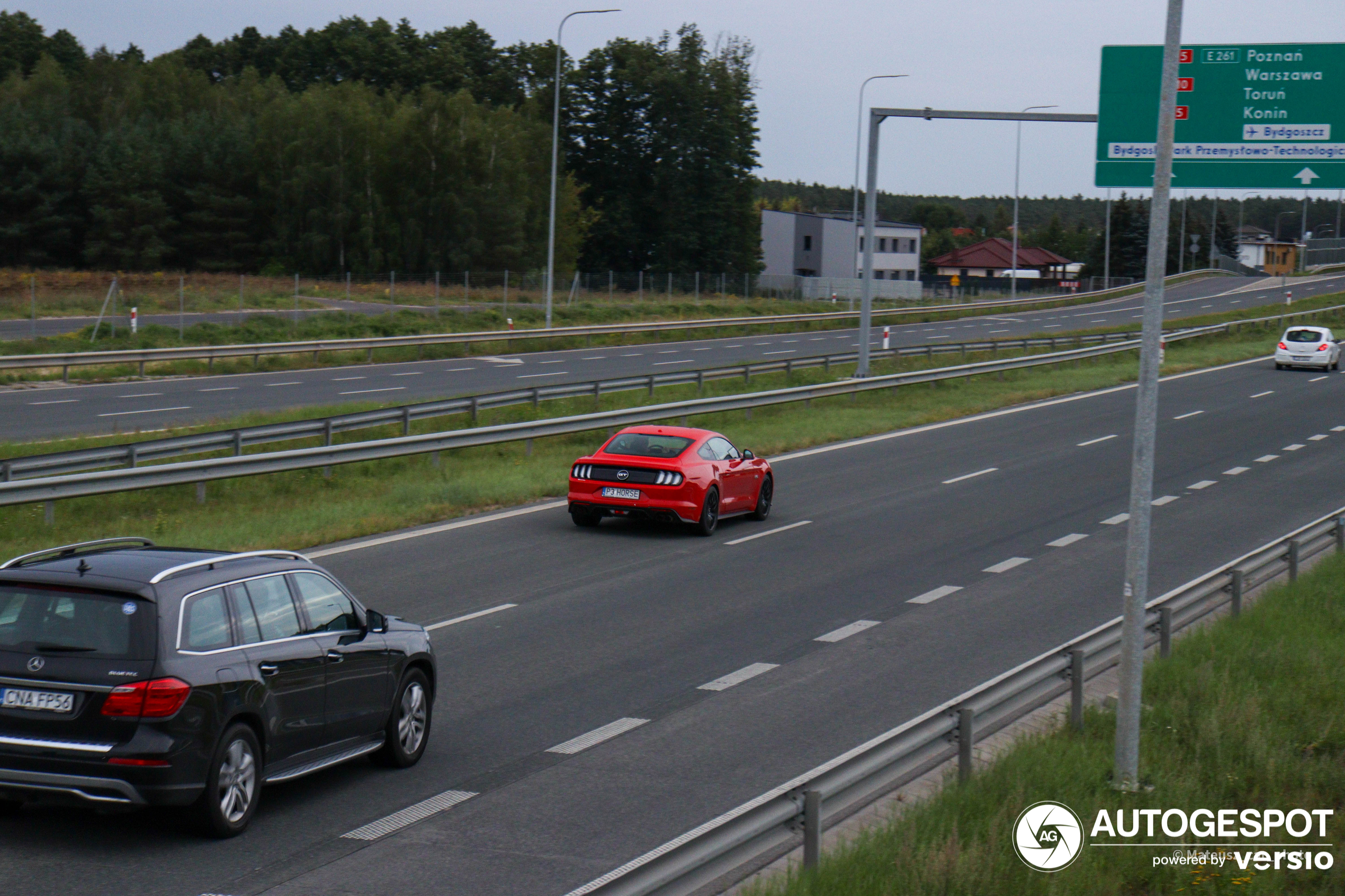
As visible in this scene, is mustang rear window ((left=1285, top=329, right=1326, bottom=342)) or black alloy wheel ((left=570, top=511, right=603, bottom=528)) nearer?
black alloy wheel ((left=570, top=511, right=603, bottom=528))

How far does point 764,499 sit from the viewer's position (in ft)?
68.3

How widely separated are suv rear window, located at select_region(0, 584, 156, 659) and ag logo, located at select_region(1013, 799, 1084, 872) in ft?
14.7

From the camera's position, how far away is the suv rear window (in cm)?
719

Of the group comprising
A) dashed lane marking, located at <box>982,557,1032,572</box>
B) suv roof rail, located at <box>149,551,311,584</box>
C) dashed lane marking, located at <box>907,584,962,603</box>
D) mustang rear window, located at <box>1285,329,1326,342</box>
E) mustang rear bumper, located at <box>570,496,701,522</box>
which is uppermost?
mustang rear window, located at <box>1285,329,1326,342</box>

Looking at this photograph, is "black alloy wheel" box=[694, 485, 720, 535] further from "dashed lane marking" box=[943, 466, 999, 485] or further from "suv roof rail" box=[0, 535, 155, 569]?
"suv roof rail" box=[0, 535, 155, 569]

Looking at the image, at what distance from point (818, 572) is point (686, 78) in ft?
287

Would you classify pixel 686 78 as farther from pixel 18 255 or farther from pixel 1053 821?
pixel 1053 821

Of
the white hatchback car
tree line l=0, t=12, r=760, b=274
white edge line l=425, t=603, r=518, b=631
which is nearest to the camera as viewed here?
white edge line l=425, t=603, r=518, b=631

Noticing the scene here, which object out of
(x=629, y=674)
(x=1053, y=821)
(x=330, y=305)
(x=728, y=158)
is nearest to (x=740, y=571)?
(x=629, y=674)

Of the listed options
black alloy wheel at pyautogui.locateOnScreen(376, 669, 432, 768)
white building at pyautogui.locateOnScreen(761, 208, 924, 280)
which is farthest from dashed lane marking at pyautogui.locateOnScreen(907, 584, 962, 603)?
white building at pyautogui.locateOnScreen(761, 208, 924, 280)

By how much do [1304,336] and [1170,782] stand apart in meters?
46.8

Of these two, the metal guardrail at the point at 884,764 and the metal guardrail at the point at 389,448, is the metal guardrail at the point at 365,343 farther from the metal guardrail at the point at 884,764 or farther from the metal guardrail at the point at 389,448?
the metal guardrail at the point at 884,764

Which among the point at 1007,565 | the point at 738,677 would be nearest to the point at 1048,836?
the point at 738,677

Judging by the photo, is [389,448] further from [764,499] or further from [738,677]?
[738,677]
